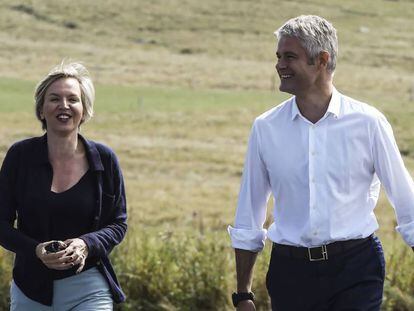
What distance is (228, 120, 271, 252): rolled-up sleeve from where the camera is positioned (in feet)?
17.4

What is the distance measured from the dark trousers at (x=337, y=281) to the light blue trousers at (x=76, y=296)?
80cm

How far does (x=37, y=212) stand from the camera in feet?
17.5

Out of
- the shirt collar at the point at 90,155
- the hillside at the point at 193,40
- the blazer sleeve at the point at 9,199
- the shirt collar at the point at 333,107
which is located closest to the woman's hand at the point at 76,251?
the blazer sleeve at the point at 9,199

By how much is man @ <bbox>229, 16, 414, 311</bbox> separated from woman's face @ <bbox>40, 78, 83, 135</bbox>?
81cm

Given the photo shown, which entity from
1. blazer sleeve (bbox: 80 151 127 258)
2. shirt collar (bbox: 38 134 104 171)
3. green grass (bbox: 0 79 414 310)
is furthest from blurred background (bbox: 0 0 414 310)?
shirt collar (bbox: 38 134 104 171)

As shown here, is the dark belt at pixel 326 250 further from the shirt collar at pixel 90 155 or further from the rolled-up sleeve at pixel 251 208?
the shirt collar at pixel 90 155

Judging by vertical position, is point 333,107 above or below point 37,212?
above

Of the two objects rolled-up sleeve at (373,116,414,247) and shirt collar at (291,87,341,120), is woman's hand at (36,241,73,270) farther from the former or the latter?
rolled-up sleeve at (373,116,414,247)

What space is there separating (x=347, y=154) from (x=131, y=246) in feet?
13.4

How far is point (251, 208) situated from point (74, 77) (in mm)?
981

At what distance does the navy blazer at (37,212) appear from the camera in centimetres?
531

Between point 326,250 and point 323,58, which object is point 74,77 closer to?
point 323,58

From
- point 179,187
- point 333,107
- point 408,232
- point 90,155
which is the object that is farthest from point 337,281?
point 179,187

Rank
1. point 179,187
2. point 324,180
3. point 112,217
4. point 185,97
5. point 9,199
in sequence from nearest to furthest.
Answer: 1. point 324,180
2. point 9,199
3. point 112,217
4. point 179,187
5. point 185,97
